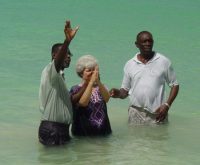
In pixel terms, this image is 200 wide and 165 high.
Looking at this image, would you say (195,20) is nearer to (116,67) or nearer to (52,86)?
(116,67)

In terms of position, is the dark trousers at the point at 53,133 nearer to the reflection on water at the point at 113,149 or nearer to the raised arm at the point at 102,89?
the reflection on water at the point at 113,149

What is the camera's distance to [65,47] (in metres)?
6.77

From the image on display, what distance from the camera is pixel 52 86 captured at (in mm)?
7125

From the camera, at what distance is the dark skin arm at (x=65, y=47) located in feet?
22.2

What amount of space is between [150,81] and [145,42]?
48cm

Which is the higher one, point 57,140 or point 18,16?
point 18,16

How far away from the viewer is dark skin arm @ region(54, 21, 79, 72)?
22.2ft

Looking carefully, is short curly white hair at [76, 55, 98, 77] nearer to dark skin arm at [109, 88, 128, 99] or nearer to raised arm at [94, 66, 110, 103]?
raised arm at [94, 66, 110, 103]

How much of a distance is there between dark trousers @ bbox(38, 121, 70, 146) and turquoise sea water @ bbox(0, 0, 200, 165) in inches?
4.1

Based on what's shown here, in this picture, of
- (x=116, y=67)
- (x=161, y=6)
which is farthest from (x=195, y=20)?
(x=116, y=67)

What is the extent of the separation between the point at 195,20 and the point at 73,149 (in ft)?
41.5

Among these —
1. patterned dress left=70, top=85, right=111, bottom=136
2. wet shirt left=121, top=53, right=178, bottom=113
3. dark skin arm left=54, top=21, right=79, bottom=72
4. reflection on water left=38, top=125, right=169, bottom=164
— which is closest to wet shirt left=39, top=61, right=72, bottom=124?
dark skin arm left=54, top=21, right=79, bottom=72

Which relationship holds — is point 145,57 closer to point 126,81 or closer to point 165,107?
point 126,81

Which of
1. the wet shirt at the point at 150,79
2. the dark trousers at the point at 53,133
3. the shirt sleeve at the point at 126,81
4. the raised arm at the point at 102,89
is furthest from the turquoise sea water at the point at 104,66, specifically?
the raised arm at the point at 102,89
